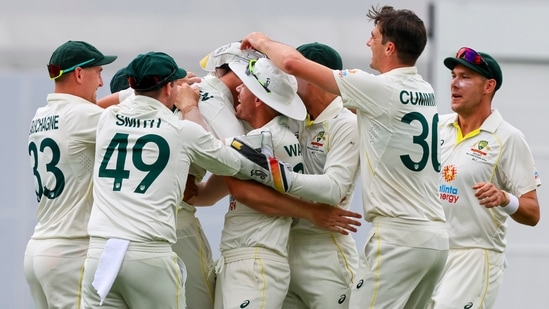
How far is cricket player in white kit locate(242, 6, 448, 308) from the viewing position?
6.12 metres

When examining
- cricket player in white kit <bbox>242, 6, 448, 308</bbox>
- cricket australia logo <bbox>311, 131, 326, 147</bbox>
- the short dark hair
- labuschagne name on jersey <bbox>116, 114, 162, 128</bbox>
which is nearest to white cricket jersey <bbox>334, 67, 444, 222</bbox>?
cricket player in white kit <bbox>242, 6, 448, 308</bbox>

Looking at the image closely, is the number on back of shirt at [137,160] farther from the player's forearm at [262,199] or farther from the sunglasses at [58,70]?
the sunglasses at [58,70]

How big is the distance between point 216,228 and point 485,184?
4.79m

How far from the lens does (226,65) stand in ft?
21.9

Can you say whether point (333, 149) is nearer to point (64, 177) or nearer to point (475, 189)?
point (475, 189)

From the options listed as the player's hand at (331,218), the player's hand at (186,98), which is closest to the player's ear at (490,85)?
the player's hand at (331,218)

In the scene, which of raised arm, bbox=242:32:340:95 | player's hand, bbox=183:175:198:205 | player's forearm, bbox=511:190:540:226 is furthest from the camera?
player's forearm, bbox=511:190:540:226

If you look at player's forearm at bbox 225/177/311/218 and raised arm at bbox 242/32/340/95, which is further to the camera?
player's forearm at bbox 225/177/311/218

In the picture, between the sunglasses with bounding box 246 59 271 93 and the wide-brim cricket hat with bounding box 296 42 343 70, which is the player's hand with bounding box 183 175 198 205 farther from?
the wide-brim cricket hat with bounding box 296 42 343 70

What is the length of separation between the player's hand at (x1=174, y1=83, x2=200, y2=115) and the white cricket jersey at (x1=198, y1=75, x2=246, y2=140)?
0.04 meters

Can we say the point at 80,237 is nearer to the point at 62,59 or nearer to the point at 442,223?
the point at 62,59

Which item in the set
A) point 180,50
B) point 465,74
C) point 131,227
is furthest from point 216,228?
point 131,227

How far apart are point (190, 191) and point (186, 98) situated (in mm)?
570

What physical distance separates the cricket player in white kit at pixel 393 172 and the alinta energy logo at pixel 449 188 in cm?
79
